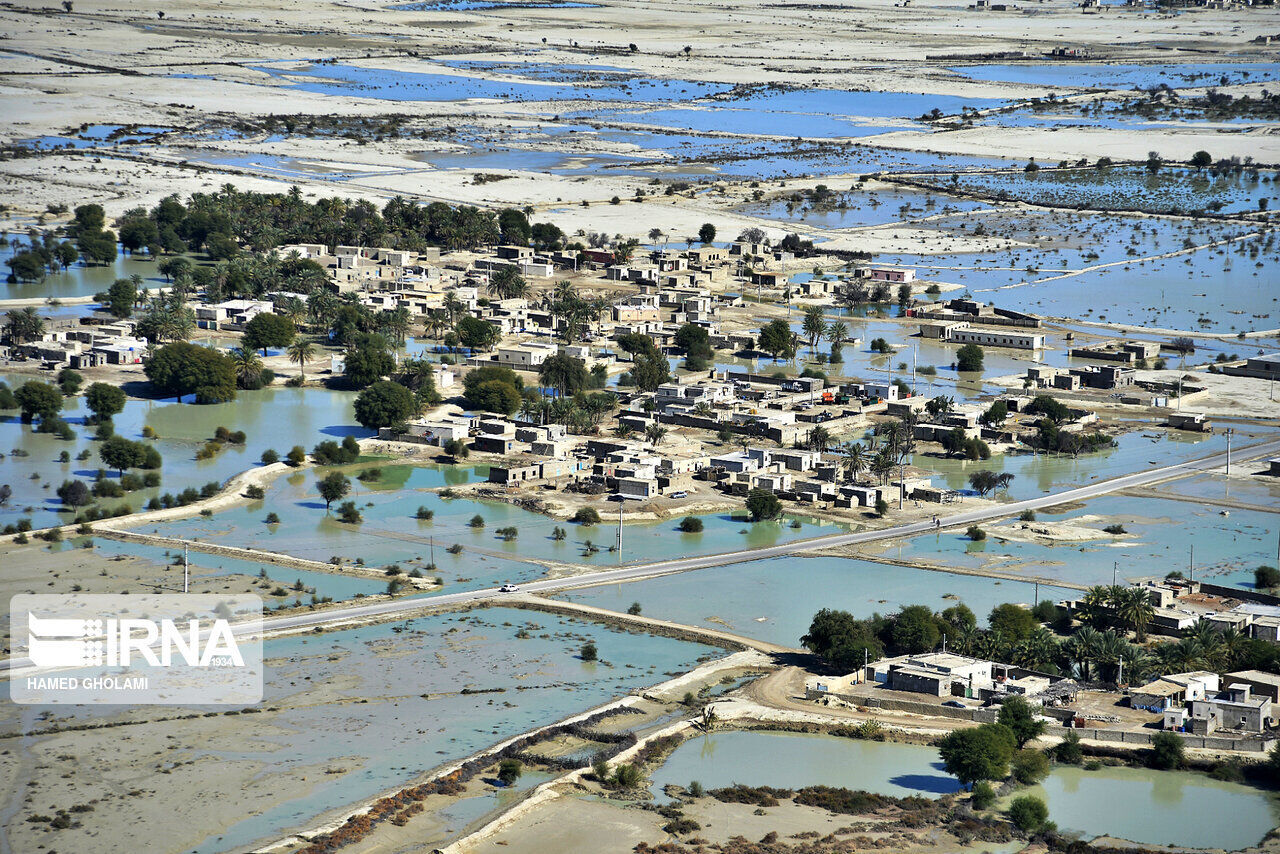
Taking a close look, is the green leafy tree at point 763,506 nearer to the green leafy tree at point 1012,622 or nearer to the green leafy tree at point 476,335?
the green leafy tree at point 1012,622

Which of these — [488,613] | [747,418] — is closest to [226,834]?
[488,613]

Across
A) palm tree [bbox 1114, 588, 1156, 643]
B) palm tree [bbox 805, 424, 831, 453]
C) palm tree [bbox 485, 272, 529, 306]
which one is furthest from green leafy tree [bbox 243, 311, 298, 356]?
palm tree [bbox 1114, 588, 1156, 643]

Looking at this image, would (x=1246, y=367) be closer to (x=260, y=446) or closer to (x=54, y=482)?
(x=260, y=446)

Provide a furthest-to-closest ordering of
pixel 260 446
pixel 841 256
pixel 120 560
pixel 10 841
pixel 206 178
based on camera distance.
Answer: pixel 206 178
pixel 841 256
pixel 260 446
pixel 120 560
pixel 10 841

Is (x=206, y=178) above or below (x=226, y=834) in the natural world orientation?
above

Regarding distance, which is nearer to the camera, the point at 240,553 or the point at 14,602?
the point at 14,602

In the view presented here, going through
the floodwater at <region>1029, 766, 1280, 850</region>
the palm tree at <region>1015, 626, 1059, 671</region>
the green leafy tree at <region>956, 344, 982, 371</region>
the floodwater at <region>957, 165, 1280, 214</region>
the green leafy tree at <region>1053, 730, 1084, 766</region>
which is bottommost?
the floodwater at <region>1029, 766, 1280, 850</region>

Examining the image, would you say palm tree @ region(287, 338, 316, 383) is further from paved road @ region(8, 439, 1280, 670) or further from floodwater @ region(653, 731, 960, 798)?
floodwater @ region(653, 731, 960, 798)
